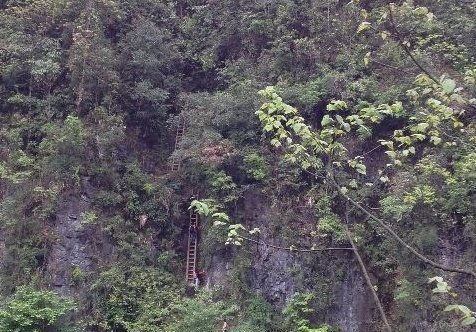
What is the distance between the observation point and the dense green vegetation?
887cm

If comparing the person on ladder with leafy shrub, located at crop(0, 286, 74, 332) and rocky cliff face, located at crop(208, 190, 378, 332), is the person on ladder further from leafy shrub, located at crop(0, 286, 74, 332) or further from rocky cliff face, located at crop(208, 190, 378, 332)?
leafy shrub, located at crop(0, 286, 74, 332)

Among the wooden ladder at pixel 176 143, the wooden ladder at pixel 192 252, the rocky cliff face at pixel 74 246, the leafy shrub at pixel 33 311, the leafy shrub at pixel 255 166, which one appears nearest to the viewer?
the leafy shrub at pixel 33 311

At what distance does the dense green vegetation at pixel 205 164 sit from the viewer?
887 cm

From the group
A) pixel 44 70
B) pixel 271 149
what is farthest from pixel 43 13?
pixel 271 149

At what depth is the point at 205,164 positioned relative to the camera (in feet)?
38.2

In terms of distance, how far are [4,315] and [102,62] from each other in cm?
654

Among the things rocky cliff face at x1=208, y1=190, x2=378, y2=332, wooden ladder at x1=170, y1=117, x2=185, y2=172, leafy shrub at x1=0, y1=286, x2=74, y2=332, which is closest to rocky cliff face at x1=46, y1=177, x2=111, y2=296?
leafy shrub at x1=0, y1=286, x2=74, y2=332

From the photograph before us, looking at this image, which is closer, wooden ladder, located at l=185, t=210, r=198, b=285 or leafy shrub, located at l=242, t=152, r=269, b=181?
leafy shrub, located at l=242, t=152, r=269, b=181

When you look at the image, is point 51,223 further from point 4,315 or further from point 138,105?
point 138,105

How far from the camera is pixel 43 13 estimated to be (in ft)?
44.1

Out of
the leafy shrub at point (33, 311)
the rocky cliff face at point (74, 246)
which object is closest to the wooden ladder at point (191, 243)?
the rocky cliff face at point (74, 246)

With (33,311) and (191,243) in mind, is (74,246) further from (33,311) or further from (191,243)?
(191,243)

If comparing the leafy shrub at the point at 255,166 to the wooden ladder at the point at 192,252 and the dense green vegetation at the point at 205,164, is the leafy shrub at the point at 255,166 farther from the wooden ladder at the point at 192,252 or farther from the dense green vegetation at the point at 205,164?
the wooden ladder at the point at 192,252

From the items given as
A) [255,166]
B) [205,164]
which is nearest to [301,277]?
[255,166]
